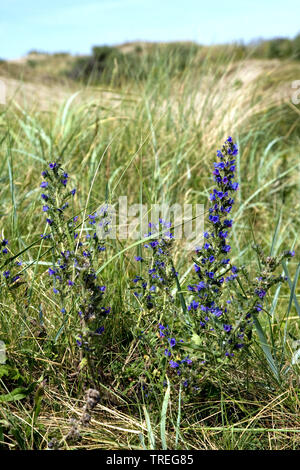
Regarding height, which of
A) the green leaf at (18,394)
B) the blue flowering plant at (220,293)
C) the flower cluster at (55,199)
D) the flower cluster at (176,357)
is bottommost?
the green leaf at (18,394)

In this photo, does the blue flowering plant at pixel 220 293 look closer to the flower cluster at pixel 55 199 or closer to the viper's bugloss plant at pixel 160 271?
the viper's bugloss plant at pixel 160 271

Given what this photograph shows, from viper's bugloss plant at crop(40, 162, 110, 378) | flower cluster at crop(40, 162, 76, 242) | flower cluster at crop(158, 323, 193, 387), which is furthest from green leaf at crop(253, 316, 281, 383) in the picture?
flower cluster at crop(40, 162, 76, 242)

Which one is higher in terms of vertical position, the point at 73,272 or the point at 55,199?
the point at 55,199

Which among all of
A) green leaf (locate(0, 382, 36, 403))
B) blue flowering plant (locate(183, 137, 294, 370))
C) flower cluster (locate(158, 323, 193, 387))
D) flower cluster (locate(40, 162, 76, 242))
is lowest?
green leaf (locate(0, 382, 36, 403))

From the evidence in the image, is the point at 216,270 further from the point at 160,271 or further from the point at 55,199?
the point at 55,199

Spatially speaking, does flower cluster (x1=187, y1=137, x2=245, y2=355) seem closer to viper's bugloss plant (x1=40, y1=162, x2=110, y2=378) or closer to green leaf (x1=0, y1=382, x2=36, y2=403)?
viper's bugloss plant (x1=40, y1=162, x2=110, y2=378)

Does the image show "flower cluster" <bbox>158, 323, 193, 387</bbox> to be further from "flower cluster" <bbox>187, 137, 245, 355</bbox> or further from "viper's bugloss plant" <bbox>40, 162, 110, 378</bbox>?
"viper's bugloss plant" <bbox>40, 162, 110, 378</bbox>

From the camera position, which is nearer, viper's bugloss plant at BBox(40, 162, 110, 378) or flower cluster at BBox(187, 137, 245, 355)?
viper's bugloss plant at BBox(40, 162, 110, 378)

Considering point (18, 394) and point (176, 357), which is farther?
point (176, 357)

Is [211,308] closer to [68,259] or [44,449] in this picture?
[68,259]

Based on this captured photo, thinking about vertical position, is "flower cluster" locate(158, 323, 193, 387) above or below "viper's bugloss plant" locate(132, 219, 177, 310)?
below

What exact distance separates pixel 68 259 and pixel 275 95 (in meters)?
3.91

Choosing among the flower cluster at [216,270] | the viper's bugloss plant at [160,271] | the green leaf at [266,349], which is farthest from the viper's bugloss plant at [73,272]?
the green leaf at [266,349]

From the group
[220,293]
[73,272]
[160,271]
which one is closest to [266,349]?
[220,293]
